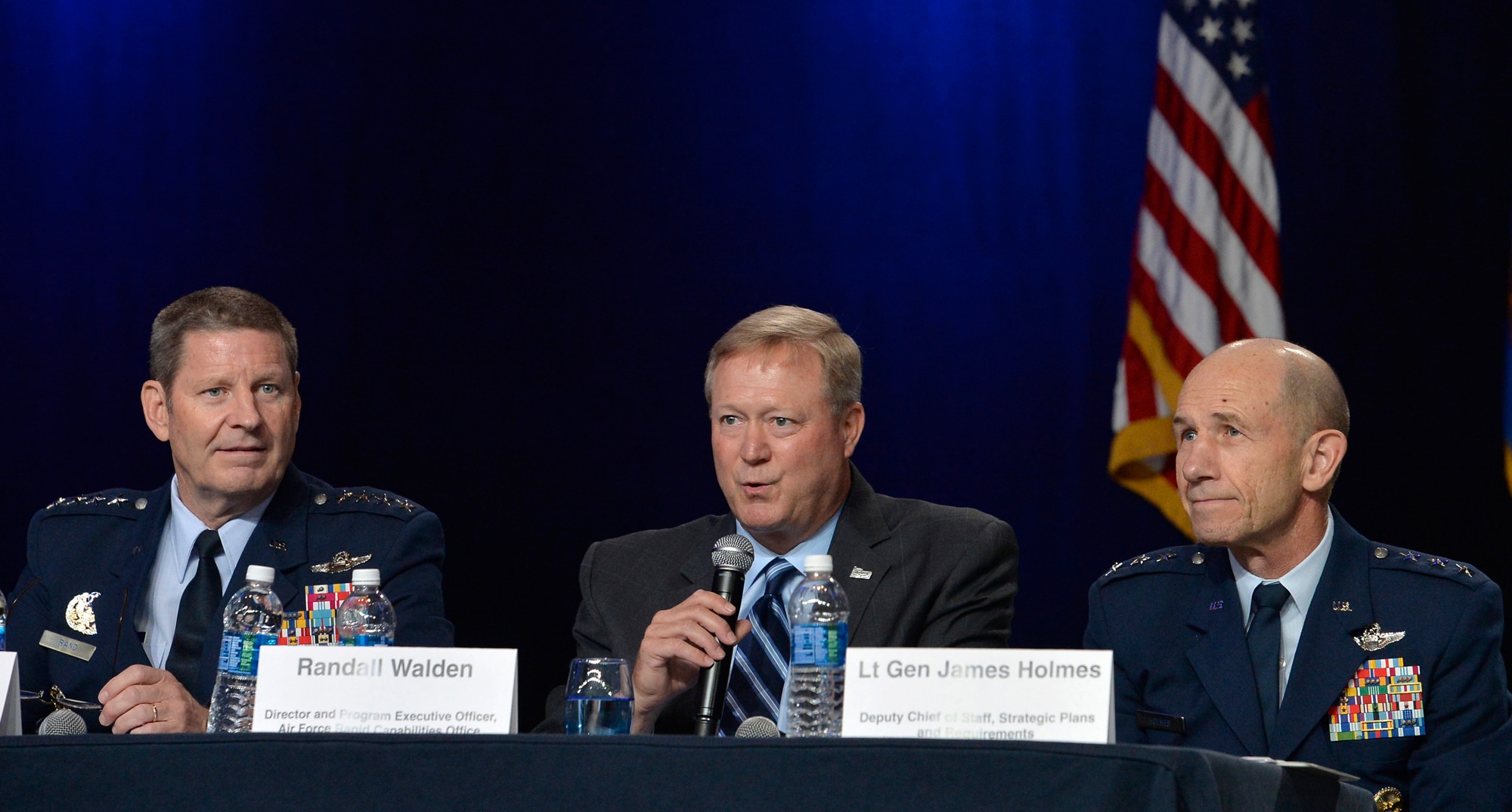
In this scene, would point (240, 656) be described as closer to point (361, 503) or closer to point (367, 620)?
point (367, 620)

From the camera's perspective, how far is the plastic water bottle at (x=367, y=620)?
93.0 inches

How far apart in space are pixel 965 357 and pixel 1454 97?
1586 millimetres

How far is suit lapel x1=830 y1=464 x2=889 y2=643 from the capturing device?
2.69 meters

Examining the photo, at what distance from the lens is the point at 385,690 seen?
71.0 inches

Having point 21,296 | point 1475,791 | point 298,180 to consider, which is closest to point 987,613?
point 1475,791

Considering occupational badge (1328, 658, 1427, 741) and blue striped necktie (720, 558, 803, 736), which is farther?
blue striped necktie (720, 558, 803, 736)

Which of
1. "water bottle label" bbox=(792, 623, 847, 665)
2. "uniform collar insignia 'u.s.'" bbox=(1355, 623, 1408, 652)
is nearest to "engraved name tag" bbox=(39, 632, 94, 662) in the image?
"water bottle label" bbox=(792, 623, 847, 665)

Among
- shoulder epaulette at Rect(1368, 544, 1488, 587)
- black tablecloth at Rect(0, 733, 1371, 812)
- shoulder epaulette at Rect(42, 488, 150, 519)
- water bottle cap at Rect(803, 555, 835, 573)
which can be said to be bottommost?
black tablecloth at Rect(0, 733, 1371, 812)

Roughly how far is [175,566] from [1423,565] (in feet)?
6.97

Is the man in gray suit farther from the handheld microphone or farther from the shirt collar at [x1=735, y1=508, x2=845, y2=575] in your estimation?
the handheld microphone

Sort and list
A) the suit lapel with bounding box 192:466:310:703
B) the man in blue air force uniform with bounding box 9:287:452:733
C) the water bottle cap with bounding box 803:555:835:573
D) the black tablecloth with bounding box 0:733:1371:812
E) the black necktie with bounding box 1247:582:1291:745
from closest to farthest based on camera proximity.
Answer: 1. the black tablecloth with bounding box 0:733:1371:812
2. the water bottle cap with bounding box 803:555:835:573
3. the black necktie with bounding box 1247:582:1291:745
4. the suit lapel with bounding box 192:466:310:703
5. the man in blue air force uniform with bounding box 9:287:452:733

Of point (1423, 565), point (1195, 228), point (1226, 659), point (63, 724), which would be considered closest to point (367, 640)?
point (63, 724)

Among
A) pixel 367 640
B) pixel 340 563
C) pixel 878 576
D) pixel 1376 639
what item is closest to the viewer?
pixel 367 640

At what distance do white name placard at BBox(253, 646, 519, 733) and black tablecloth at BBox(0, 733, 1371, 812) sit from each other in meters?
0.17
